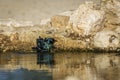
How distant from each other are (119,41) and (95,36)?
1552mm

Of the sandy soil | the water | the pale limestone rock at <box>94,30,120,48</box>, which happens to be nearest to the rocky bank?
the pale limestone rock at <box>94,30,120,48</box>

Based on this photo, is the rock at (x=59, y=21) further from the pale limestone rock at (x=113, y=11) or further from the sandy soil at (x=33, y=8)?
the pale limestone rock at (x=113, y=11)

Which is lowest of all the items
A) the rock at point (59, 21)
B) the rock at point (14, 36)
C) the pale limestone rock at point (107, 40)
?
the pale limestone rock at point (107, 40)

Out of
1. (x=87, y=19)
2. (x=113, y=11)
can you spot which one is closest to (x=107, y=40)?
(x=87, y=19)

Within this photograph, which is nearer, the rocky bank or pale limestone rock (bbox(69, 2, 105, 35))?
the rocky bank

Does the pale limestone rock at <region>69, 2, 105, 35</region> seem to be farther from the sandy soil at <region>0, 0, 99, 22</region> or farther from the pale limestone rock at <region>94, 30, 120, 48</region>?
the sandy soil at <region>0, 0, 99, 22</region>

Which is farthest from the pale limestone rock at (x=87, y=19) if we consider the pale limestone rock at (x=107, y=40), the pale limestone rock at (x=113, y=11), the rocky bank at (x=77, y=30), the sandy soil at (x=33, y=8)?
the sandy soil at (x=33, y=8)

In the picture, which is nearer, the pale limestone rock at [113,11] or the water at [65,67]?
the water at [65,67]

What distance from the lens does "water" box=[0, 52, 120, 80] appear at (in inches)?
496

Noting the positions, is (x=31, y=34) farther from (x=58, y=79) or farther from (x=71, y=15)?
(x=58, y=79)

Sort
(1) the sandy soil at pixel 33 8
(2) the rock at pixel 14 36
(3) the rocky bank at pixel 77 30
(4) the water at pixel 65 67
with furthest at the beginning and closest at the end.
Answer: (1) the sandy soil at pixel 33 8 < (2) the rock at pixel 14 36 < (3) the rocky bank at pixel 77 30 < (4) the water at pixel 65 67

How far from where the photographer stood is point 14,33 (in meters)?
21.7

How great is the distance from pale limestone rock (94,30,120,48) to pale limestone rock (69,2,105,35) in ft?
2.77

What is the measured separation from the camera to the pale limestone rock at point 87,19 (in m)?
21.2
